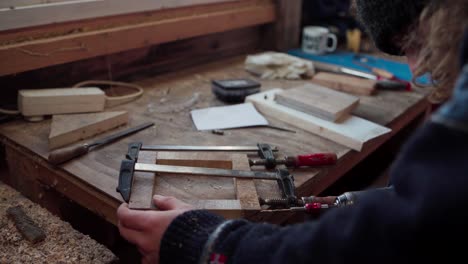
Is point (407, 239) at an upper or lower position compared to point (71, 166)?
upper

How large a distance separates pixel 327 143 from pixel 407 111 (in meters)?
0.41

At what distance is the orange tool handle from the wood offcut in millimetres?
566

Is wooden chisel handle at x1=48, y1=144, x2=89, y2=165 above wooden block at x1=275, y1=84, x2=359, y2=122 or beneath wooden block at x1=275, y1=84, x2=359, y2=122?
beneath

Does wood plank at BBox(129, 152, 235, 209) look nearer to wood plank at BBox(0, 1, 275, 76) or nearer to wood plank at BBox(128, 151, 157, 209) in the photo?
wood plank at BBox(128, 151, 157, 209)

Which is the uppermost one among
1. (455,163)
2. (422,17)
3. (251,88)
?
(422,17)

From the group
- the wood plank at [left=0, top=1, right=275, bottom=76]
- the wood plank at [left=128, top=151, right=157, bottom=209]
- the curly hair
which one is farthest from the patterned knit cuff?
the wood plank at [left=0, top=1, right=275, bottom=76]

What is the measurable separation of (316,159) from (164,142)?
15.3 inches

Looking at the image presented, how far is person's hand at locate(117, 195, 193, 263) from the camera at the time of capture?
0.72 m

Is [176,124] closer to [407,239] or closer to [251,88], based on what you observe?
[251,88]

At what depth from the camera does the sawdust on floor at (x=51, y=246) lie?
783 mm

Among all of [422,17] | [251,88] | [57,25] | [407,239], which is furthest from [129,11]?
[407,239]

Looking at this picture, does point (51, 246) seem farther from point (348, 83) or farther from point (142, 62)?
point (348, 83)

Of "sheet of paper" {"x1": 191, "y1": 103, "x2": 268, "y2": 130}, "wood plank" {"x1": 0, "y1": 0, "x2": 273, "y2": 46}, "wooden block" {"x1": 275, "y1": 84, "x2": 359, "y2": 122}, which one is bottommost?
"sheet of paper" {"x1": 191, "y1": 103, "x2": 268, "y2": 130}

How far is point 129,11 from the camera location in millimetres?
1488
